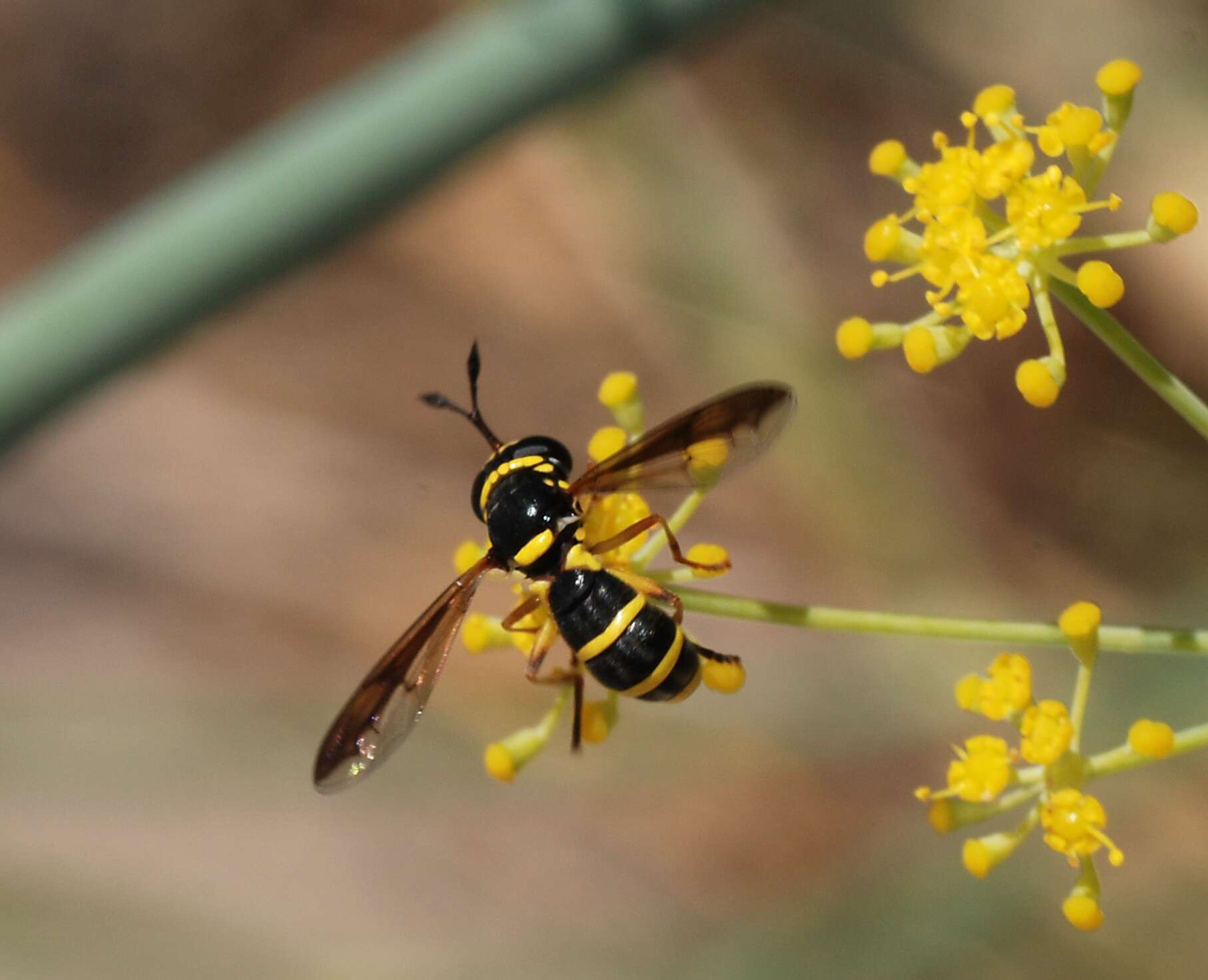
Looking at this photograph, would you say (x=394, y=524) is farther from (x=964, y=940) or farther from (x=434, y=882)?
(x=964, y=940)

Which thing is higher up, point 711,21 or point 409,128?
point 711,21

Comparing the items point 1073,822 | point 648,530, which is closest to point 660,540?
point 648,530

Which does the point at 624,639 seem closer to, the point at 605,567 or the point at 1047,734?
the point at 605,567

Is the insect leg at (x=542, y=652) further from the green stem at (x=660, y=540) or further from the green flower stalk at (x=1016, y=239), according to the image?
the green flower stalk at (x=1016, y=239)

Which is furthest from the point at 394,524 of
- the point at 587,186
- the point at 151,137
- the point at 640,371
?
the point at 151,137

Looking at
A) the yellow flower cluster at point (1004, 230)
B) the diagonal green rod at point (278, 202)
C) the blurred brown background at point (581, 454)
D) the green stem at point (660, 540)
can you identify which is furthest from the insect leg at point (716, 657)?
the blurred brown background at point (581, 454)

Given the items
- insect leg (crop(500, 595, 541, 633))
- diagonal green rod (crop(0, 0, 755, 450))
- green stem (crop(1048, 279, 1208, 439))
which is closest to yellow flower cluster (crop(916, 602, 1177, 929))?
green stem (crop(1048, 279, 1208, 439))

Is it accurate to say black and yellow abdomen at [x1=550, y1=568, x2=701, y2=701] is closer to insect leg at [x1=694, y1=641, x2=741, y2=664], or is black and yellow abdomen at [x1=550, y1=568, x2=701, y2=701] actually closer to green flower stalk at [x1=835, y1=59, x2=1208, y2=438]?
insect leg at [x1=694, y1=641, x2=741, y2=664]

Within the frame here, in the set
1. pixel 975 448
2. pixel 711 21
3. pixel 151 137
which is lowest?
pixel 711 21
